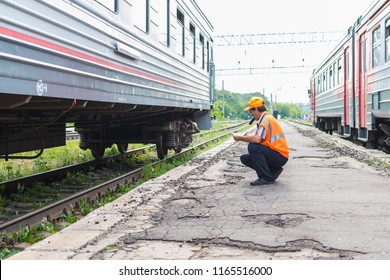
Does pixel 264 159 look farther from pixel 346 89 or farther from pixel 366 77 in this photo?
pixel 346 89

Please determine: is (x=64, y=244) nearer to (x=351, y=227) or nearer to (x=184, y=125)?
(x=351, y=227)

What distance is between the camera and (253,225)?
4.56m

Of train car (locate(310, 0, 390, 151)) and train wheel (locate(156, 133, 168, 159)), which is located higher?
train car (locate(310, 0, 390, 151))

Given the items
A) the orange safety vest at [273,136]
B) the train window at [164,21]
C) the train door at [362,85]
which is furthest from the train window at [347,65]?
the orange safety vest at [273,136]

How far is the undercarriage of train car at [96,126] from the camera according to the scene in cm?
Answer: 604

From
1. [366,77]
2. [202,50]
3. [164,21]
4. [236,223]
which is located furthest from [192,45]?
[236,223]

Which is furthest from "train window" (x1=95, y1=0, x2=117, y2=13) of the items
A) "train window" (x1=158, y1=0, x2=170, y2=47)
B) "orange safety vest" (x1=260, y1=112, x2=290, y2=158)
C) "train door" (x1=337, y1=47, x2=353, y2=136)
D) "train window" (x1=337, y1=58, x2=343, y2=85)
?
"train window" (x1=337, y1=58, x2=343, y2=85)

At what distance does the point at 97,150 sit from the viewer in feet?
33.5

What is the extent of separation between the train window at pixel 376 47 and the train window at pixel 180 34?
4117 mm

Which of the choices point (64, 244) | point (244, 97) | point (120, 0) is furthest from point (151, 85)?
point (244, 97)

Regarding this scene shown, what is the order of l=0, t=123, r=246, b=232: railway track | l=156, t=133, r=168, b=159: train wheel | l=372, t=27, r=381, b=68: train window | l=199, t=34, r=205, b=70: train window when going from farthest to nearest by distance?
l=199, t=34, r=205, b=70: train window → l=372, t=27, r=381, b=68: train window → l=156, t=133, r=168, b=159: train wheel → l=0, t=123, r=246, b=232: railway track

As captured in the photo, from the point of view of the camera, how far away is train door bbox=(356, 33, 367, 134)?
12.1 m

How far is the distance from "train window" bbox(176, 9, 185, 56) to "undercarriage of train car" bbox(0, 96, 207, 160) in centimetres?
114

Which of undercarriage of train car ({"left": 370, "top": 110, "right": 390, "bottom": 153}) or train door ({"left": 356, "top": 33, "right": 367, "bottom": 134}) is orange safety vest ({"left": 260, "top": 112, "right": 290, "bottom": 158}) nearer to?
undercarriage of train car ({"left": 370, "top": 110, "right": 390, "bottom": 153})
